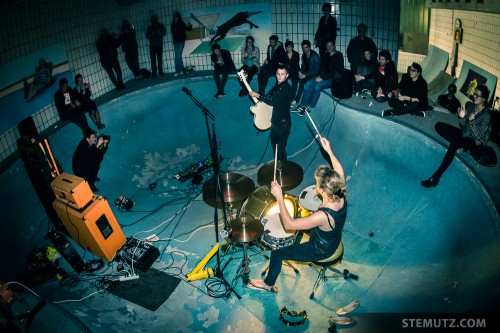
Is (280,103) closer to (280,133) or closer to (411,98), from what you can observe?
(280,133)

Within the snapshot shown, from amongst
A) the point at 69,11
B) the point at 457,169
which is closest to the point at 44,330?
the point at 457,169

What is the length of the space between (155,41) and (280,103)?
5.64 m

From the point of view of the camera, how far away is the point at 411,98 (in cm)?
741

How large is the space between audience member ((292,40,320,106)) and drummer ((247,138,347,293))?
4672 mm

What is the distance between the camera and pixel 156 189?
25.7 feet

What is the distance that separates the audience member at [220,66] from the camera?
946cm

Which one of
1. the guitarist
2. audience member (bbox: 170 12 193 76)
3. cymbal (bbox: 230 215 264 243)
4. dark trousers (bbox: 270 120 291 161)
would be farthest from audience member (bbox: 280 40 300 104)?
cymbal (bbox: 230 215 264 243)

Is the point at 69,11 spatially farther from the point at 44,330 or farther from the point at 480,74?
the point at 480,74

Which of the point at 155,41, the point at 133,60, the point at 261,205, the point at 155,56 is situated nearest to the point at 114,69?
the point at 133,60

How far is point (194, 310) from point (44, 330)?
187cm

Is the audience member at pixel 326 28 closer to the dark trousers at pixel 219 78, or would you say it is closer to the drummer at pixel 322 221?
the dark trousers at pixel 219 78

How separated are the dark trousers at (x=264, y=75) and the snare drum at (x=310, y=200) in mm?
4315

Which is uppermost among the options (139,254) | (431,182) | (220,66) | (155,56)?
(155,56)

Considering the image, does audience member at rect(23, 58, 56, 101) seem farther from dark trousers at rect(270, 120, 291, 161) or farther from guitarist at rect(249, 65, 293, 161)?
dark trousers at rect(270, 120, 291, 161)
